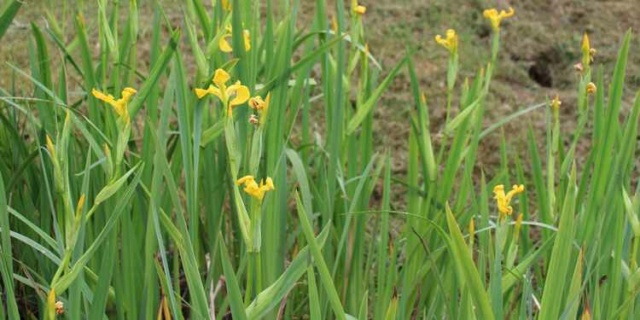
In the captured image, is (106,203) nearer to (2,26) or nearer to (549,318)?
(2,26)

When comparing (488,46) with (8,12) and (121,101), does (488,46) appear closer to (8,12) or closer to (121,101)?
(8,12)

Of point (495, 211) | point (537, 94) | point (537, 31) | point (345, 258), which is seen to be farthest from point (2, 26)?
point (537, 31)

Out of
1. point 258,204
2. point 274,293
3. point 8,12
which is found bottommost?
point 274,293

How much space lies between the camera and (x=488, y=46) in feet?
9.53

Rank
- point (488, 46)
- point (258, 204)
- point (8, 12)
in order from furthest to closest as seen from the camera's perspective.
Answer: point (488, 46)
point (8, 12)
point (258, 204)

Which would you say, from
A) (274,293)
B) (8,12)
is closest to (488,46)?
(8,12)

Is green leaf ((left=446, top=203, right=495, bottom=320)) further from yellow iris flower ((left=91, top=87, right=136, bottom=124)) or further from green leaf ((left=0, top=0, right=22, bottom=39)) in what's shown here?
green leaf ((left=0, top=0, right=22, bottom=39))

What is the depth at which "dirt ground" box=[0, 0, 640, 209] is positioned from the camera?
8.64 feet

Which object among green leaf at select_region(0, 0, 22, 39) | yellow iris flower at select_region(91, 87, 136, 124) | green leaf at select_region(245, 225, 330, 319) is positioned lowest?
green leaf at select_region(245, 225, 330, 319)

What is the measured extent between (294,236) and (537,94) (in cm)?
125

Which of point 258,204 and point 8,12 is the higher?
point 8,12

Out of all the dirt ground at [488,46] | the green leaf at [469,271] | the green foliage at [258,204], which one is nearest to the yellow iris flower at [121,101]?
the green foliage at [258,204]

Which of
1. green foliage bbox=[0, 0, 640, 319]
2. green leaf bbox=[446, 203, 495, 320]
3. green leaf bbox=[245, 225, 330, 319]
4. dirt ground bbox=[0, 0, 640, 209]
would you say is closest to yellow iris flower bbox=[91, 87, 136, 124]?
green foliage bbox=[0, 0, 640, 319]

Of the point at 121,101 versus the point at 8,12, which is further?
the point at 8,12
